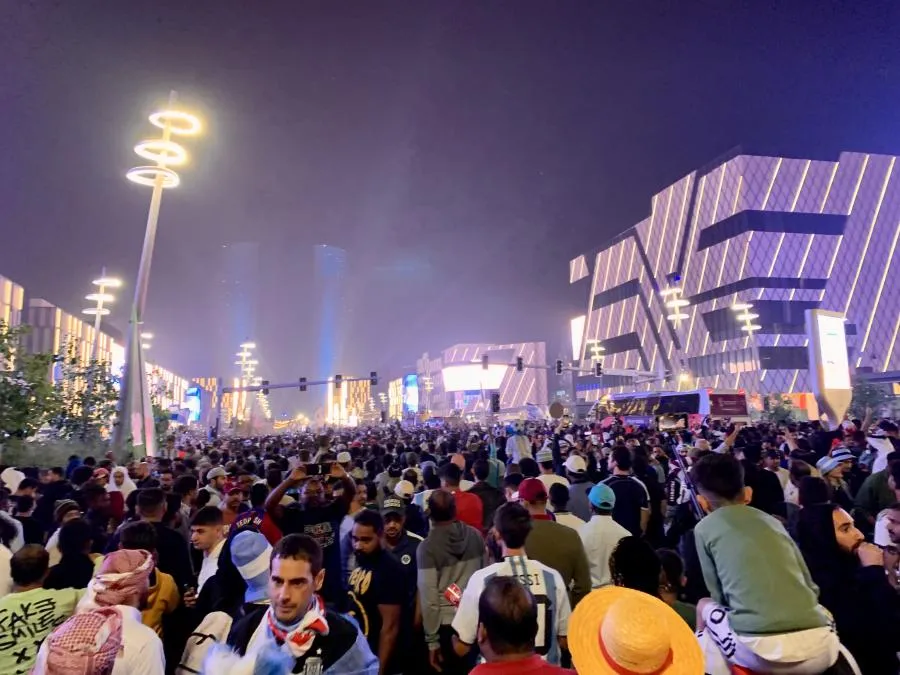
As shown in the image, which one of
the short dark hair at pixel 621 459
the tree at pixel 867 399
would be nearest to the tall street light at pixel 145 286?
the short dark hair at pixel 621 459

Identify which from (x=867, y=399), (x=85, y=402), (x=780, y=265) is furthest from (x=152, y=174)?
(x=780, y=265)

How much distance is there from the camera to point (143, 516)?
213 inches

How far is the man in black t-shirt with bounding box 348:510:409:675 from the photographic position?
4.32m

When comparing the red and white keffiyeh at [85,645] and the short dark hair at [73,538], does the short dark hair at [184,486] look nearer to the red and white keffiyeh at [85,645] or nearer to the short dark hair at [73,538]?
the short dark hair at [73,538]

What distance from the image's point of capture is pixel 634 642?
213 centimetres

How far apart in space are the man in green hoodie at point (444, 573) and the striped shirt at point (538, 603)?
720 millimetres

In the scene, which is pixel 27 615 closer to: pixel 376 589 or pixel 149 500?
pixel 376 589

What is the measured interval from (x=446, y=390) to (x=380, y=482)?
144287 mm

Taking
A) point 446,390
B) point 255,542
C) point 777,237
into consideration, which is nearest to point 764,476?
point 255,542

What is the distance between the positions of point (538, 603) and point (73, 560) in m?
3.35

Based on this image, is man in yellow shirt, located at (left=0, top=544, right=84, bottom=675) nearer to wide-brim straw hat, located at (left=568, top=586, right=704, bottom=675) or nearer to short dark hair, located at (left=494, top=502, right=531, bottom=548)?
short dark hair, located at (left=494, top=502, right=531, bottom=548)

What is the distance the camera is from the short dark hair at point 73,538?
4383mm

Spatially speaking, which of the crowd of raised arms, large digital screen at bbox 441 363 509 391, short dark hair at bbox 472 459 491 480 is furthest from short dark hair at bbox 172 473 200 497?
large digital screen at bbox 441 363 509 391

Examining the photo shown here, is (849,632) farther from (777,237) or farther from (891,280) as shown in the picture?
(891,280)
